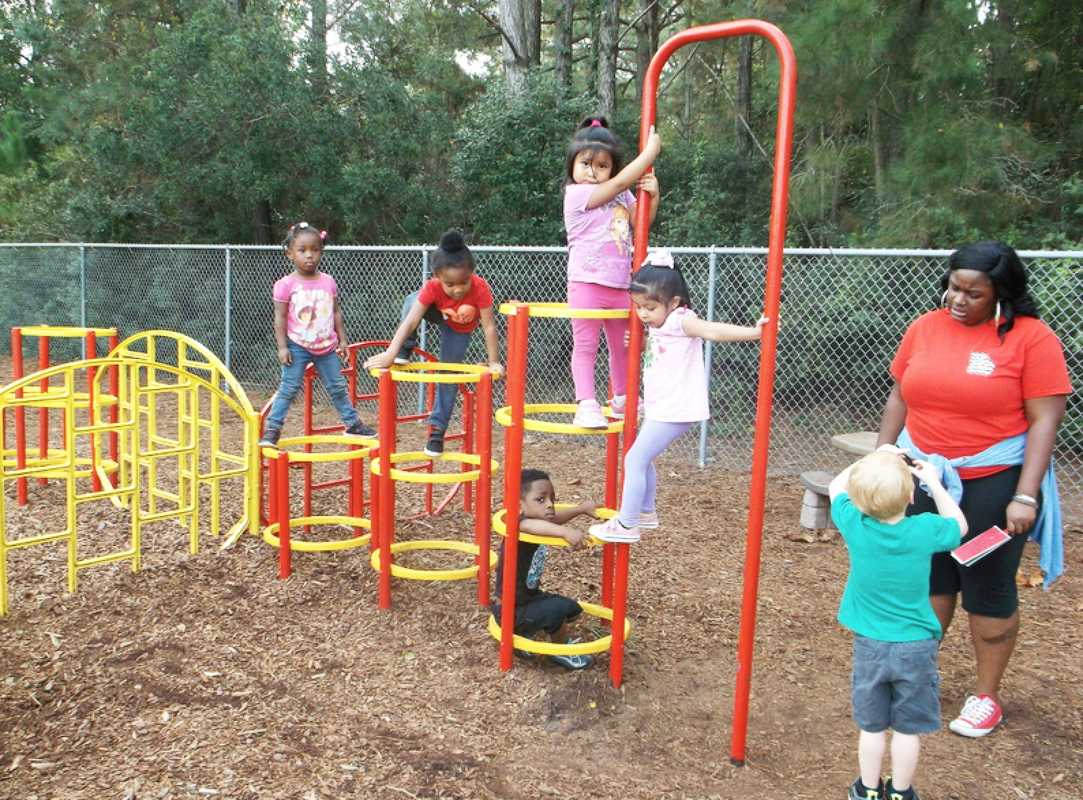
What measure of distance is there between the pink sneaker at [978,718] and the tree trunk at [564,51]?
9.94 metres

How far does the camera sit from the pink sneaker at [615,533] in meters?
3.20

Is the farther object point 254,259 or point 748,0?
point 254,259

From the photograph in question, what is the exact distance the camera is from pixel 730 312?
852 cm

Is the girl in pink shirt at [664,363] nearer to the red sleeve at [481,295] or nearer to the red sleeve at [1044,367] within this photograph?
the red sleeve at [1044,367]

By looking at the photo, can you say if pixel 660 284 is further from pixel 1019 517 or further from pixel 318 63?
pixel 318 63

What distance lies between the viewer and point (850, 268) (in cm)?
805

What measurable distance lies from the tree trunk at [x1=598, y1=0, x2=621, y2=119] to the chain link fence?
3.11 meters

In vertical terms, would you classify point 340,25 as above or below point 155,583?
above

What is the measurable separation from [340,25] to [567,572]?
452 inches

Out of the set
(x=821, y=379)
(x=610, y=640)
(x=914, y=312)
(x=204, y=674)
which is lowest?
(x=204, y=674)

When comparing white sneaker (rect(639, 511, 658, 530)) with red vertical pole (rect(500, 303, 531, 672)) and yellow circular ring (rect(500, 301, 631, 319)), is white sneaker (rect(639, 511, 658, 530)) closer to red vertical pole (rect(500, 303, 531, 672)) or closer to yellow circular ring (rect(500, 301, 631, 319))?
red vertical pole (rect(500, 303, 531, 672))

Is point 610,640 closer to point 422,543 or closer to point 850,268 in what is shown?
point 422,543

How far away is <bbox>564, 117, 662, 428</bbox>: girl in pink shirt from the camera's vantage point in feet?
11.0

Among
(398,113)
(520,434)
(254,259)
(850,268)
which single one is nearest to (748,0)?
(850,268)
